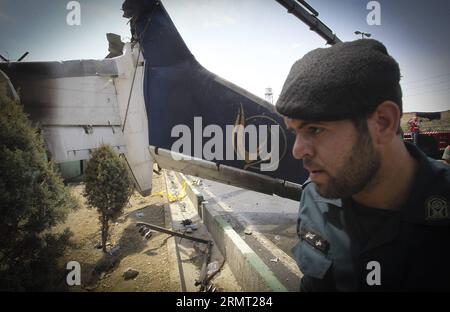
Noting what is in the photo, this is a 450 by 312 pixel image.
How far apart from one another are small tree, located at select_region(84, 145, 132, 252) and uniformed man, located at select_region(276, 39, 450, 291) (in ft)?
15.9

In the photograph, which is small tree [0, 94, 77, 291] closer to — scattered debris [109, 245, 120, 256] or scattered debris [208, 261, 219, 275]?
scattered debris [109, 245, 120, 256]

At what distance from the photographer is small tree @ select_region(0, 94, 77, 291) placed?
9.68 feet

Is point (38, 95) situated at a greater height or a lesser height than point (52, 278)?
greater

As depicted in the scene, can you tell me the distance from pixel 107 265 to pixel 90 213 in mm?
3700

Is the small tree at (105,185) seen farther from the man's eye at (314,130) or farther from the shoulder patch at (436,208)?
the shoulder patch at (436,208)

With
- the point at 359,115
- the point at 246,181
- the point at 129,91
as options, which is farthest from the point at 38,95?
the point at 359,115

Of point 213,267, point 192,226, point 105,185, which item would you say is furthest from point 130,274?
point 105,185

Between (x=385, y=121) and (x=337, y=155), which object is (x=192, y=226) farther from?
(x=385, y=121)

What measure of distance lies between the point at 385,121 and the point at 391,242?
67cm

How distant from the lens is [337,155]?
1.17 m

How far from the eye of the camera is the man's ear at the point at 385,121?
3.77ft

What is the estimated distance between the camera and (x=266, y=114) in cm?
553

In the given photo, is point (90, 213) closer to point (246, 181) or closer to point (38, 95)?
point (38, 95)

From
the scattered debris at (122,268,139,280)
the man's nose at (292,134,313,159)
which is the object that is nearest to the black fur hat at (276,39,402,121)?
the man's nose at (292,134,313,159)
